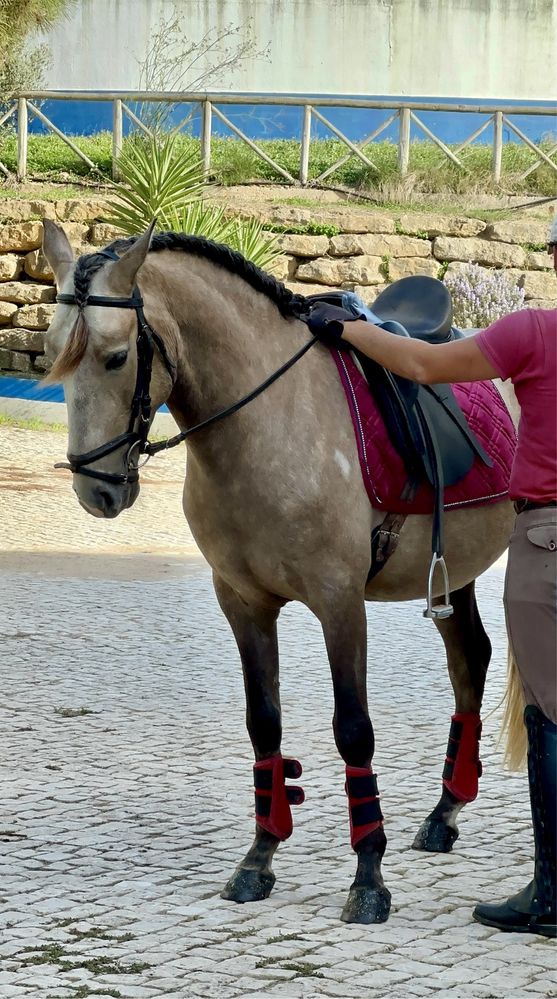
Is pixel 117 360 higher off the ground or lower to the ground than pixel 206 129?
lower

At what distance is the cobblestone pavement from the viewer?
3.58 m

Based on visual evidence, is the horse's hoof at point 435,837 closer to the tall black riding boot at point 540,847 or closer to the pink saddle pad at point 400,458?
the tall black riding boot at point 540,847

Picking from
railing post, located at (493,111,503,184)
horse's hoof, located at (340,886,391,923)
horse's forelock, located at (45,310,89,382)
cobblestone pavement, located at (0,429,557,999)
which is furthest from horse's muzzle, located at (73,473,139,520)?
railing post, located at (493,111,503,184)

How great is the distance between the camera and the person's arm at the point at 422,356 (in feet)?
11.7

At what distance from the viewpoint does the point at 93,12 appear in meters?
19.4

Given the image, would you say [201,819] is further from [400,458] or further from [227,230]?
[227,230]

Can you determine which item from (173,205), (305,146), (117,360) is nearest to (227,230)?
(173,205)

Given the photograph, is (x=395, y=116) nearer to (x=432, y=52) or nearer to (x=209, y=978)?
(x=432, y=52)

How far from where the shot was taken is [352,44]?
19.5 metres

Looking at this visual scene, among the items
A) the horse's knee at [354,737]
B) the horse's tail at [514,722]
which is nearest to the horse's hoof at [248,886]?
the horse's knee at [354,737]

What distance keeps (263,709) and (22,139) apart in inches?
592

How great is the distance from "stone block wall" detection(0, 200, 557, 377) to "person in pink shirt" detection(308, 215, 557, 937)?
1248 cm

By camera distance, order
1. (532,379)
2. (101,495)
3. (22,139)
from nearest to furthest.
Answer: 1. (532,379)
2. (101,495)
3. (22,139)

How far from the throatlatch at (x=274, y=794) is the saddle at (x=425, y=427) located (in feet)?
2.24
